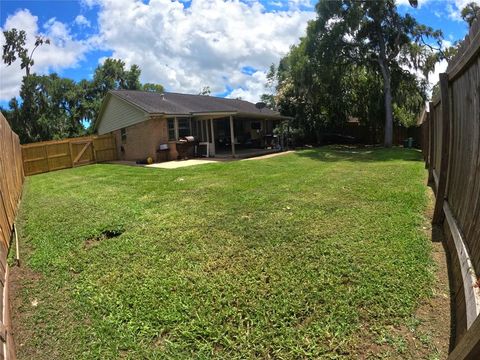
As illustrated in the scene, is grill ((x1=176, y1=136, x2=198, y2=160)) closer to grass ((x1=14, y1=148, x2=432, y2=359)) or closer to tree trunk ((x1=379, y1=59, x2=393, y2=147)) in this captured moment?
grass ((x1=14, y1=148, x2=432, y2=359))

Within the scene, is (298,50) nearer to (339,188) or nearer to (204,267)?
(339,188)

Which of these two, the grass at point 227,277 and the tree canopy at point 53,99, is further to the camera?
the tree canopy at point 53,99

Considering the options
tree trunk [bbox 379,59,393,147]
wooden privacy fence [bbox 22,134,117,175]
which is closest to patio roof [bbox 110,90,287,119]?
wooden privacy fence [bbox 22,134,117,175]

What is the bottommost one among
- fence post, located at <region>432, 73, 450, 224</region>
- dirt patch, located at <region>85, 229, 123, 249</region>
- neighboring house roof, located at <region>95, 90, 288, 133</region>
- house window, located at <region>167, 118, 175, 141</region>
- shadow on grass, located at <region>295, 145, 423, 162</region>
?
dirt patch, located at <region>85, 229, 123, 249</region>

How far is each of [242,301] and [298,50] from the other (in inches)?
870

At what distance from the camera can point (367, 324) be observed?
10.2 ft

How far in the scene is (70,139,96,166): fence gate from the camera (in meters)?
19.1

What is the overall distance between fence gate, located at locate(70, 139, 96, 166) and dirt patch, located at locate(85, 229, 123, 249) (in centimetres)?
1498

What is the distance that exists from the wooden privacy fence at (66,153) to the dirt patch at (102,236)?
14.1 meters

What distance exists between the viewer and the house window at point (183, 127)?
774 inches

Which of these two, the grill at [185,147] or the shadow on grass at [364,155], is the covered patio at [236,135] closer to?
the grill at [185,147]

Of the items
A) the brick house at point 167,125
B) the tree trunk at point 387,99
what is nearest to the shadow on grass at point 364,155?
the brick house at point 167,125

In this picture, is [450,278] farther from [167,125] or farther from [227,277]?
[167,125]

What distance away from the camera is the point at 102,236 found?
5.70 m
